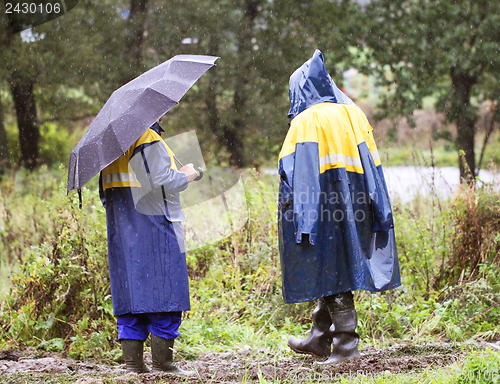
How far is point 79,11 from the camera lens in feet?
33.3

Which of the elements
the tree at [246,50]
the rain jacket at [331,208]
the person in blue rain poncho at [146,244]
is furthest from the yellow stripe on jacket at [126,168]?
the tree at [246,50]

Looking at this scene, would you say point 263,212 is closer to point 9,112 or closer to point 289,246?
point 289,246

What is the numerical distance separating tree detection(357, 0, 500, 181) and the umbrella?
6.71 m

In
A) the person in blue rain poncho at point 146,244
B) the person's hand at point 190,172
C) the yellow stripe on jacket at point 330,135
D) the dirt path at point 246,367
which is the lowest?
the dirt path at point 246,367

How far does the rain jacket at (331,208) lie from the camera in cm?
347

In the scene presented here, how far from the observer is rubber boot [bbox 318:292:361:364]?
3.54 m

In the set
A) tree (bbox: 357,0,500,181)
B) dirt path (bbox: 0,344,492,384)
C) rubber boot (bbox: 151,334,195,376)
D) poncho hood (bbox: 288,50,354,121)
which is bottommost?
dirt path (bbox: 0,344,492,384)

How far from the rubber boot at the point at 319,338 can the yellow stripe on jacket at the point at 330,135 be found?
974mm

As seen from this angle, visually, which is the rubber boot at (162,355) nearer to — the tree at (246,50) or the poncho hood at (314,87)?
the poncho hood at (314,87)

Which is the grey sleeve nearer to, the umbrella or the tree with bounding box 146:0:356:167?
the umbrella

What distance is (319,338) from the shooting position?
3.81 meters

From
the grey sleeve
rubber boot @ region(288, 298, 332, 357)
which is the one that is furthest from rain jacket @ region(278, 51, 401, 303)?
the grey sleeve

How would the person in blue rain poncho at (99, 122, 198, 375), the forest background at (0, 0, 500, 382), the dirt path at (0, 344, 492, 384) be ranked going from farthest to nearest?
the forest background at (0, 0, 500, 382) → the person in blue rain poncho at (99, 122, 198, 375) → the dirt path at (0, 344, 492, 384)

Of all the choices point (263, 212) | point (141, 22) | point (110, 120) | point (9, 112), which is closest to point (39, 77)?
point (9, 112)
